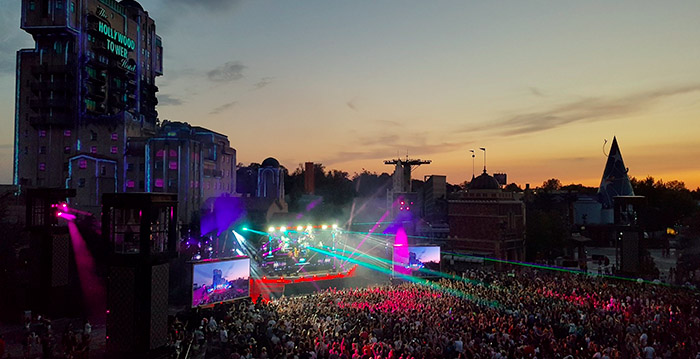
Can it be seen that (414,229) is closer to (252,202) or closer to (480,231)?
(480,231)

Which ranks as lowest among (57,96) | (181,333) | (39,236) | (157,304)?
(181,333)

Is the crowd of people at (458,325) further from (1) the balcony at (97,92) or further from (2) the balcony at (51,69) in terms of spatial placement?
(1) the balcony at (97,92)

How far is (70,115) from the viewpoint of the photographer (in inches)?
2029

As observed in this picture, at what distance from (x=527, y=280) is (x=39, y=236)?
25.4m

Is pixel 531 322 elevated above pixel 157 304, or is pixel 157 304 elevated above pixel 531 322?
pixel 157 304

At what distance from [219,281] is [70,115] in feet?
122

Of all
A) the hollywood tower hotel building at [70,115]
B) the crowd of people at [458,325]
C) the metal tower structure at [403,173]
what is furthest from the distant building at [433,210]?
the hollywood tower hotel building at [70,115]

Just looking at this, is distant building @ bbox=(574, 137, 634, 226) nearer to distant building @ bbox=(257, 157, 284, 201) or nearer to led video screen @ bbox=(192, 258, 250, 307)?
distant building @ bbox=(257, 157, 284, 201)

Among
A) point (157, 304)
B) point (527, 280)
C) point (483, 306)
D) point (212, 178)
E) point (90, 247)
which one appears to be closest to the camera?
point (157, 304)

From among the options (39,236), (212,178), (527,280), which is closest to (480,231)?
(527,280)

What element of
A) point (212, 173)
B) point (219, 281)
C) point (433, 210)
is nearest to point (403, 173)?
point (433, 210)

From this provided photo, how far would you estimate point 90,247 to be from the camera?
32.1m

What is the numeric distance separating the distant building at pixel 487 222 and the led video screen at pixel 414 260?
32.0 feet

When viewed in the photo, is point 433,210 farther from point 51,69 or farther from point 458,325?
point 458,325
